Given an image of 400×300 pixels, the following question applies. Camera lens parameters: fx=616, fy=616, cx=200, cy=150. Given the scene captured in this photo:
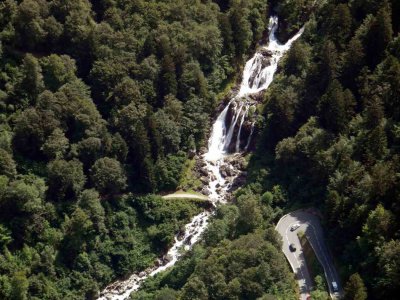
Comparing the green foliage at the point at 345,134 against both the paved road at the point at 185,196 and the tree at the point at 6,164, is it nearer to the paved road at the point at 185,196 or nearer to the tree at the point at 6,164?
the paved road at the point at 185,196

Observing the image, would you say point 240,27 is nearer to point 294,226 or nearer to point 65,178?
point 294,226

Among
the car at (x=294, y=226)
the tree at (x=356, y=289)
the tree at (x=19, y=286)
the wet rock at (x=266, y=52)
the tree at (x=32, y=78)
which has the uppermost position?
the wet rock at (x=266, y=52)

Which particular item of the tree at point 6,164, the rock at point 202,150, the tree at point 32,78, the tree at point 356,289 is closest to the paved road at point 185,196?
the rock at point 202,150

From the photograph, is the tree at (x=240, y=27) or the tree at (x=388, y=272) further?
the tree at (x=240, y=27)

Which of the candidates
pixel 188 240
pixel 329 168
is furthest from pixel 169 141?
pixel 329 168

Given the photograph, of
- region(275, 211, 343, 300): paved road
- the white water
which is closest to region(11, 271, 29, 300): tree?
the white water
